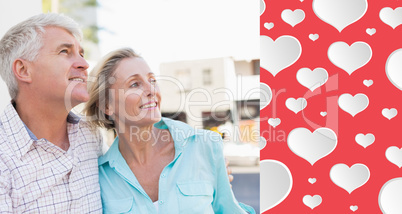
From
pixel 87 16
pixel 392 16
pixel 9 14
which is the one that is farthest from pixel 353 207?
pixel 87 16

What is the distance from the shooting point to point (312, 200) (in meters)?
1.50

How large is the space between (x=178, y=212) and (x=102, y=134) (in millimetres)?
586

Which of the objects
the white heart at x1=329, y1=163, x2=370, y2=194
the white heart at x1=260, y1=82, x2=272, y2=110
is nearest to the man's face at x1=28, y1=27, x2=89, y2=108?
the white heart at x1=260, y1=82, x2=272, y2=110

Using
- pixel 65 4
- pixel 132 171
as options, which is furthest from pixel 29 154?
pixel 65 4

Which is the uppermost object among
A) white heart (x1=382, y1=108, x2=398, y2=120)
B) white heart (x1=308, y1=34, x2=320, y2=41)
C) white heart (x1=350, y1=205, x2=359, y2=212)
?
white heart (x1=308, y1=34, x2=320, y2=41)

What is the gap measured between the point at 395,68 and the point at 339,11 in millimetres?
307

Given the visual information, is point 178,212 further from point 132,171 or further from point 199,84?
point 199,84

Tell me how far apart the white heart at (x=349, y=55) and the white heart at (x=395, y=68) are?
0.08 m

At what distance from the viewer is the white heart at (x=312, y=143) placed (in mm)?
1485

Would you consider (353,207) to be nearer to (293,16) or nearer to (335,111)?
(335,111)

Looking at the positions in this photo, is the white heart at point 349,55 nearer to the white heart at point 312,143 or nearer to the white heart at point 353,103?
the white heart at point 353,103

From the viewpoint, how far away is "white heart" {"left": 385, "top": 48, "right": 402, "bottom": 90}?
4.61ft

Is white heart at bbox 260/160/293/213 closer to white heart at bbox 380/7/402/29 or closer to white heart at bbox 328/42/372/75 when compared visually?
white heart at bbox 328/42/372/75

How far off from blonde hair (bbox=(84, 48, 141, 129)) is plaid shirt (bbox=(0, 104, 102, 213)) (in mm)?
269
